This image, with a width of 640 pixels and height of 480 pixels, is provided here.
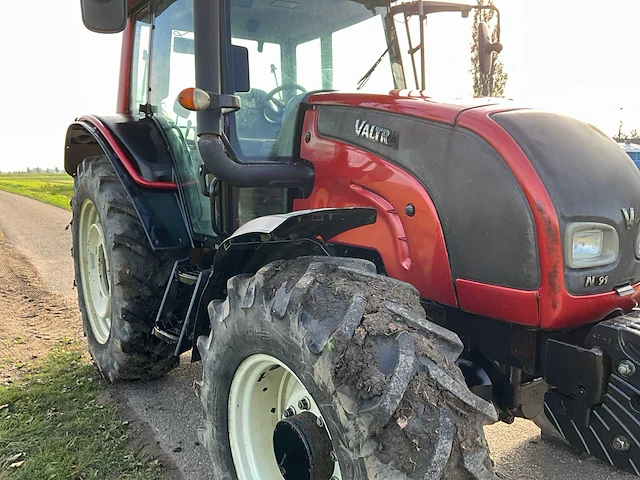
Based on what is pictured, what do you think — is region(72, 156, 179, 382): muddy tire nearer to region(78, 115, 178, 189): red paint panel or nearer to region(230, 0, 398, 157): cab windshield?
region(78, 115, 178, 189): red paint panel

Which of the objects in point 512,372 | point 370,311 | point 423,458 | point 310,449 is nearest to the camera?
point 423,458

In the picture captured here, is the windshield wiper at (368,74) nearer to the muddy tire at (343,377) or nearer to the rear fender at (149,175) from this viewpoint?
the muddy tire at (343,377)

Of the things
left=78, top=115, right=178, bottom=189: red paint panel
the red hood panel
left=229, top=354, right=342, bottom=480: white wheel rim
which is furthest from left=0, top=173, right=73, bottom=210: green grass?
left=229, top=354, right=342, bottom=480: white wheel rim

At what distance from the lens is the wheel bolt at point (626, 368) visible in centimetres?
166

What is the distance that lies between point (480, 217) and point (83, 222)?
10.2 feet

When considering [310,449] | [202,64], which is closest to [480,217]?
[310,449]

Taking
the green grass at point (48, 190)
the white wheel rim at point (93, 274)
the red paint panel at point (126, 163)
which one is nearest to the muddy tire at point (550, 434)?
the red paint panel at point (126, 163)

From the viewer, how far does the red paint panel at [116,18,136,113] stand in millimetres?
3752

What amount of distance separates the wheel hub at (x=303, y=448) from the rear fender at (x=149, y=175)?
157cm

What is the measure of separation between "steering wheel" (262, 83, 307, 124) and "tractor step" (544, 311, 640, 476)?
5.38ft

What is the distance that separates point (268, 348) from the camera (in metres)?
1.88

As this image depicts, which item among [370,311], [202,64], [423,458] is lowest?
[423,458]

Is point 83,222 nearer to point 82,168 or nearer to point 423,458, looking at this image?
point 82,168

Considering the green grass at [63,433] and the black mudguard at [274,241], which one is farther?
the green grass at [63,433]
